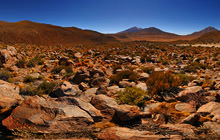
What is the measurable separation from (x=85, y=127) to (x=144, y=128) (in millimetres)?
1403

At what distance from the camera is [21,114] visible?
276cm

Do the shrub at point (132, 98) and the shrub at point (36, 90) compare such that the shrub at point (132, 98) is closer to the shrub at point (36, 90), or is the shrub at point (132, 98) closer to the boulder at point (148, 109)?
the boulder at point (148, 109)

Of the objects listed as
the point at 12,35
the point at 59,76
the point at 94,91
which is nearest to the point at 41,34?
the point at 12,35

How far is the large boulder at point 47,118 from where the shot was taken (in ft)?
8.57

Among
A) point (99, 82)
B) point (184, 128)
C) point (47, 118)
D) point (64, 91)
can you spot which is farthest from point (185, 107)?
point (64, 91)

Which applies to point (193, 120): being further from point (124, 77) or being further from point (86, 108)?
point (124, 77)

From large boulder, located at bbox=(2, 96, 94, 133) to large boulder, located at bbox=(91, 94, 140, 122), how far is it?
2.00ft

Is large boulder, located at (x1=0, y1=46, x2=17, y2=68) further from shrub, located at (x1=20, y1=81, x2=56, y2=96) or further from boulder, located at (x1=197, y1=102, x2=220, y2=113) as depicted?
boulder, located at (x1=197, y1=102, x2=220, y2=113)

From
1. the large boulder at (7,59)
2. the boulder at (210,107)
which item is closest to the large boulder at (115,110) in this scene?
the boulder at (210,107)

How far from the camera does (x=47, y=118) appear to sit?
2811 mm

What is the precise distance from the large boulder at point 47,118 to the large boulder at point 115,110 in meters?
0.61

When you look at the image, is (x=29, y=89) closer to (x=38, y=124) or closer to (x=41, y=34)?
(x=38, y=124)

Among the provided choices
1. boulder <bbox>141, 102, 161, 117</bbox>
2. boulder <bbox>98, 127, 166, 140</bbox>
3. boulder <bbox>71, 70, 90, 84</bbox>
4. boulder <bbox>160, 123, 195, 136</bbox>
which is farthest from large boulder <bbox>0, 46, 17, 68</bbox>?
boulder <bbox>160, 123, 195, 136</bbox>

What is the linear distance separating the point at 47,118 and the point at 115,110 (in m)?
1.71
